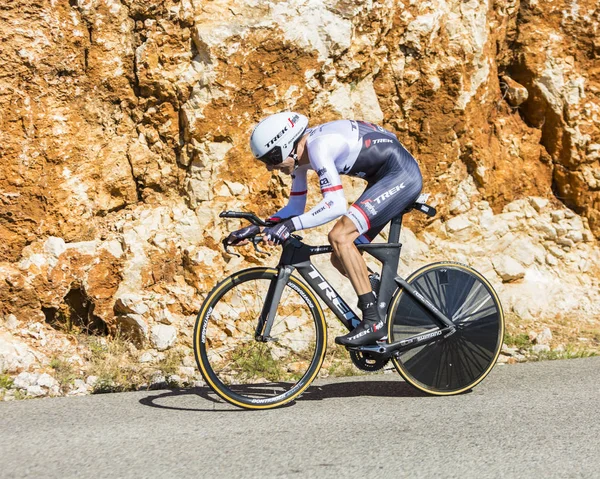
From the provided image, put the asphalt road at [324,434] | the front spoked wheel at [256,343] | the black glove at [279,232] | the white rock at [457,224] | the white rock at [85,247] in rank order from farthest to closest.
Answer: 1. the white rock at [457,224]
2. the white rock at [85,247]
3. the front spoked wheel at [256,343]
4. the black glove at [279,232]
5. the asphalt road at [324,434]

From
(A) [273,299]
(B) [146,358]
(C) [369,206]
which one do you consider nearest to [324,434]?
(A) [273,299]

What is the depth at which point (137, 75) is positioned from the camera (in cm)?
772

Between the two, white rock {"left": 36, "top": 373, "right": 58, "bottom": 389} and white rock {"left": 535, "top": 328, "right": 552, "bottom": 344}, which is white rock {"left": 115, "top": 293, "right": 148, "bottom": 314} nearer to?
white rock {"left": 36, "top": 373, "right": 58, "bottom": 389}

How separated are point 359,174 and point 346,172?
5.7 inches

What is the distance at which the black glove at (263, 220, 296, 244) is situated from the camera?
5.05 metres

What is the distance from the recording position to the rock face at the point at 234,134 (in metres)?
7.30

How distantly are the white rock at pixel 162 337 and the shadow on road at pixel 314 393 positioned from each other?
1260mm

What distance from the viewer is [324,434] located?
14.9 feet

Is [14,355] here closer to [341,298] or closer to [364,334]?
[341,298]

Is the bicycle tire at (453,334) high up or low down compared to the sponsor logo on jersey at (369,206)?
down

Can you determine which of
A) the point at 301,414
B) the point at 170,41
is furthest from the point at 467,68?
the point at 301,414

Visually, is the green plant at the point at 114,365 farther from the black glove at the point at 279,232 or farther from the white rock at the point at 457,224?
the white rock at the point at 457,224

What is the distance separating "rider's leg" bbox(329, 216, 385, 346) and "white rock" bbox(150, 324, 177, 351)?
2390 mm

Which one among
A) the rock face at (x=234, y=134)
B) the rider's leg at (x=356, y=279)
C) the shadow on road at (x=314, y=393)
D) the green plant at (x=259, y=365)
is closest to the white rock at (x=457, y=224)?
the rock face at (x=234, y=134)
